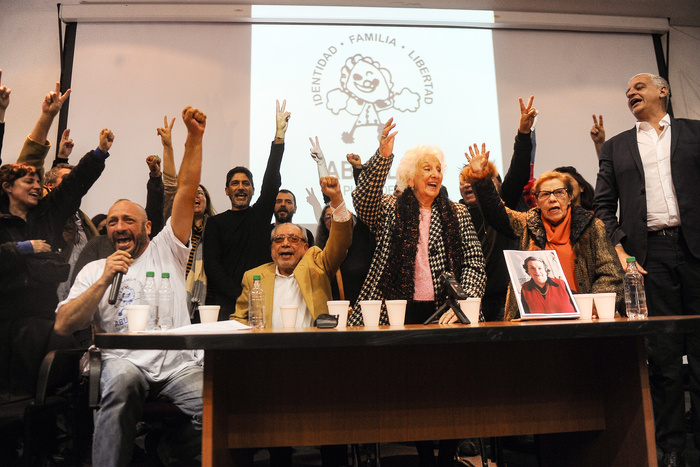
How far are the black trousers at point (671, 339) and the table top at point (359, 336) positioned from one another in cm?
111

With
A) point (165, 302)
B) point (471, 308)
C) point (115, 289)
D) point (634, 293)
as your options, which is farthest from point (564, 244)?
point (115, 289)

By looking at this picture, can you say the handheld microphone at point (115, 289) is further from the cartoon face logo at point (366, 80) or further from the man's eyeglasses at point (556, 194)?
the cartoon face logo at point (366, 80)

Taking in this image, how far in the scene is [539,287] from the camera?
1.93m

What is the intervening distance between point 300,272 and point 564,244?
4.08 feet

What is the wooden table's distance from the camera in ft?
5.63

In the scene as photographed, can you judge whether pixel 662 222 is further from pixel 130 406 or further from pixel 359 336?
pixel 130 406

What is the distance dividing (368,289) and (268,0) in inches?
128

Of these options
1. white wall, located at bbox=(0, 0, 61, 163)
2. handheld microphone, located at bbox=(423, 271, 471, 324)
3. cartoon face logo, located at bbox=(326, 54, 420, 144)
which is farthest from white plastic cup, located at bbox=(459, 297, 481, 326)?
white wall, located at bbox=(0, 0, 61, 163)

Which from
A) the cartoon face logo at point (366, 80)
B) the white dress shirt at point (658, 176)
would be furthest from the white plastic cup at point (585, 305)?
the cartoon face logo at point (366, 80)

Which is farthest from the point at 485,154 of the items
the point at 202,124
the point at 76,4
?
the point at 76,4

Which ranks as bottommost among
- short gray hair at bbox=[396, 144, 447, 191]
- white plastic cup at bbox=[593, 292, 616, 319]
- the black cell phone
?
white plastic cup at bbox=[593, 292, 616, 319]

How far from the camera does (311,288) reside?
2609 millimetres

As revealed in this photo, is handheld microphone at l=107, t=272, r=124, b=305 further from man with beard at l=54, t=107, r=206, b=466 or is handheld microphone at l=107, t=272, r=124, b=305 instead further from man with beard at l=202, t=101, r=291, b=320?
man with beard at l=202, t=101, r=291, b=320

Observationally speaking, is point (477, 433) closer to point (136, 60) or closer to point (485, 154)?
point (485, 154)
